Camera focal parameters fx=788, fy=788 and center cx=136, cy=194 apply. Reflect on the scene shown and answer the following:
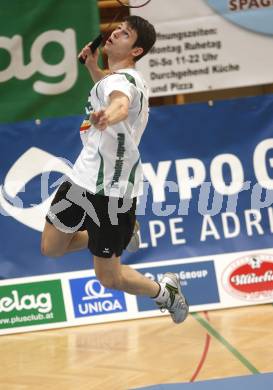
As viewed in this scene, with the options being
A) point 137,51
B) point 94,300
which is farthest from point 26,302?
point 137,51

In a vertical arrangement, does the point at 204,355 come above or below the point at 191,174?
below

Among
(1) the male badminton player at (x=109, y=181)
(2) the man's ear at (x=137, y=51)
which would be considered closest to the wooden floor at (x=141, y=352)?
(1) the male badminton player at (x=109, y=181)

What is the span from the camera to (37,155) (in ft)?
21.3

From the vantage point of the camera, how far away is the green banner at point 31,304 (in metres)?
6.36

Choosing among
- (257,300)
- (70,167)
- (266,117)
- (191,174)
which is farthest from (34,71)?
(257,300)

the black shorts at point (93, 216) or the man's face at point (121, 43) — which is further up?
the man's face at point (121, 43)

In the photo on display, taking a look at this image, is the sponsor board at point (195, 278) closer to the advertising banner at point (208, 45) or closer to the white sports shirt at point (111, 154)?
the advertising banner at point (208, 45)

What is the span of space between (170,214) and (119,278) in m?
1.82

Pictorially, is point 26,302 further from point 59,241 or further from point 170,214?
point 59,241

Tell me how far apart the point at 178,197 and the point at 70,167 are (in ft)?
3.06

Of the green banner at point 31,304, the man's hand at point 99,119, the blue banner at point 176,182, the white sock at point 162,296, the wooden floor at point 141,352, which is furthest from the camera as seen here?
the blue banner at point 176,182

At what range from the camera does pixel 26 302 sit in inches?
252

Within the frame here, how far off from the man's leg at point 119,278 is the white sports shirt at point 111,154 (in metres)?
0.43

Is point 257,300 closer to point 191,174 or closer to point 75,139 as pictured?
point 191,174
